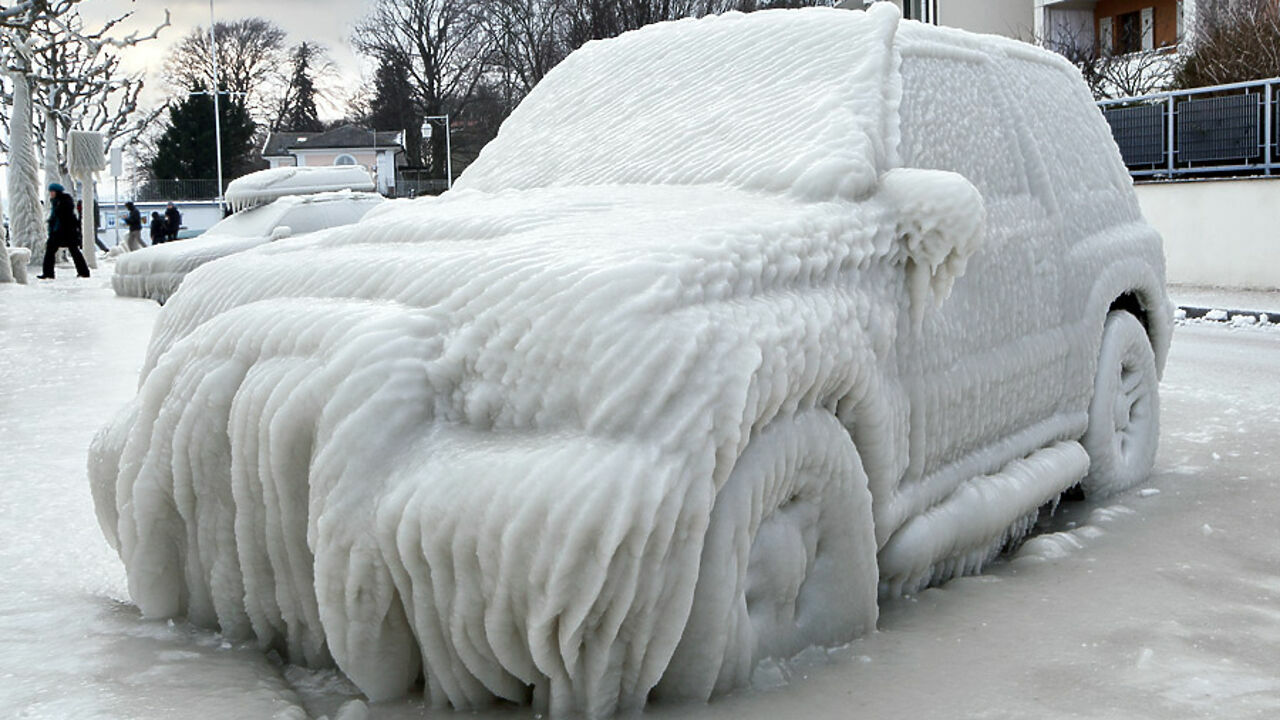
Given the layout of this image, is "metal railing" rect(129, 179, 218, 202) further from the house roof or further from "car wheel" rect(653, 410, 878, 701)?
"car wheel" rect(653, 410, 878, 701)

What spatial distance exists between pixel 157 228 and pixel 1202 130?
1085 inches

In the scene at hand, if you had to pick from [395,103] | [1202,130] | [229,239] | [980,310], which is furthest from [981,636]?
[395,103]

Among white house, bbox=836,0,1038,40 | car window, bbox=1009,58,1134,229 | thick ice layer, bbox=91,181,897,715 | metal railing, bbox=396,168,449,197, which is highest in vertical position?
white house, bbox=836,0,1038,40

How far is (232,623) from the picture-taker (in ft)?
9.94

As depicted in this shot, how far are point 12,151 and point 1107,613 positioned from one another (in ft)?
93.3

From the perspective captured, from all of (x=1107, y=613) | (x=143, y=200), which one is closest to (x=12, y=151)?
(x=1107, y=613)

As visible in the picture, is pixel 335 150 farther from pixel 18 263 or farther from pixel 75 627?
pixel 75 627

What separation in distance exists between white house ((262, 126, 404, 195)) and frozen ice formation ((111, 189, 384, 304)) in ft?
168

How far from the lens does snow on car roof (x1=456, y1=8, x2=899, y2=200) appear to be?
3.34 m

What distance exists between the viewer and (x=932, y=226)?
3131 mm

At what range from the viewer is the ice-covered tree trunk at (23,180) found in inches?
1073

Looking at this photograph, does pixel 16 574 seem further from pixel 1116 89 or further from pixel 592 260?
pixel 1116 89

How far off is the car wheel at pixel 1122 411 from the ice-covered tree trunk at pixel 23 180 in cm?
2633

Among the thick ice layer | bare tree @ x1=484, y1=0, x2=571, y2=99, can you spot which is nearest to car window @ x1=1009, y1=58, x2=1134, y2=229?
the thick ice layer
